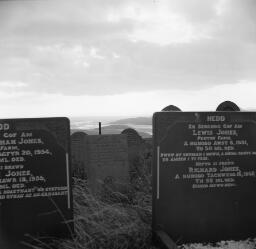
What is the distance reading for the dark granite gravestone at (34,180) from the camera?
3922 millimetres

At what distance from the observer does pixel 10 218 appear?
3971 mm

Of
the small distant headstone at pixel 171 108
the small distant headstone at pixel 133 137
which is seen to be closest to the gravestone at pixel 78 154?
the small distant headstone at pixel 133 137

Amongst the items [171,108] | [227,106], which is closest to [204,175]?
[227,106]

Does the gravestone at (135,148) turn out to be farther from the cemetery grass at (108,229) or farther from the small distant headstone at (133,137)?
the cemetery grass at (108,229)

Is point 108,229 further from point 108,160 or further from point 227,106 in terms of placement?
point 227,106

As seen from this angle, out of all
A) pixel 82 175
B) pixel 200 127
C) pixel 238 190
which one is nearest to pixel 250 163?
pixel 238 190

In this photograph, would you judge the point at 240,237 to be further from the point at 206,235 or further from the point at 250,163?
the point at 250,163

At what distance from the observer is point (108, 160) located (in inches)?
286

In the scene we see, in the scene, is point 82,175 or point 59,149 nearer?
point 59,149

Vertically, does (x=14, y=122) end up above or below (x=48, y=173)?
above

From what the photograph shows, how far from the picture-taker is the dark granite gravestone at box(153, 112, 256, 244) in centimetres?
414

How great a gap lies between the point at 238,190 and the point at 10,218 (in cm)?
234

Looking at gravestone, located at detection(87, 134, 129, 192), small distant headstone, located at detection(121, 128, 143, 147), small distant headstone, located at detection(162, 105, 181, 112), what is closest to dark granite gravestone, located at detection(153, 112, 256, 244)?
gravestone, located at detection(87, 134, 129, 192)

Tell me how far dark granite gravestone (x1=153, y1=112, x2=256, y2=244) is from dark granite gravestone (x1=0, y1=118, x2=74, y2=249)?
2.99ft
